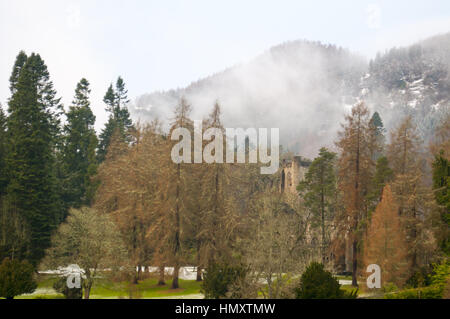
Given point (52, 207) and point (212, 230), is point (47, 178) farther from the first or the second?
point (212, 230)

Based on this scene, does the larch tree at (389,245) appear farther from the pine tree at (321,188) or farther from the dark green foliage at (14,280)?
the dark green foliage at (14,280)

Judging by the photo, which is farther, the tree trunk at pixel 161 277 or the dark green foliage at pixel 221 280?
the tree trunk at pixel 161 277

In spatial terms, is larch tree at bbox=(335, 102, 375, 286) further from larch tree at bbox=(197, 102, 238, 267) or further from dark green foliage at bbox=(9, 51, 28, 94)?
dark green foliage at bbox=(9, 51, 28, 94)

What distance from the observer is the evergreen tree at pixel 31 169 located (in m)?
38.1

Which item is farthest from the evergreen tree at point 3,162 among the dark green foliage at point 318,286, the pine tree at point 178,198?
the dark green foliage at point 318,286

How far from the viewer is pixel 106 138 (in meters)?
56.0

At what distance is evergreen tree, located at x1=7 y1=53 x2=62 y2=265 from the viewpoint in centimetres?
3806

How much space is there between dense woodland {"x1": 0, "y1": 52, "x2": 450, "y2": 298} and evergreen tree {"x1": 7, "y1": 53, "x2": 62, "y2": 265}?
0.11m

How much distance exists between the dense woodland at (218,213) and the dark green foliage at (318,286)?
9.36ft

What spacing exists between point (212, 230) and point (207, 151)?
19.4ft

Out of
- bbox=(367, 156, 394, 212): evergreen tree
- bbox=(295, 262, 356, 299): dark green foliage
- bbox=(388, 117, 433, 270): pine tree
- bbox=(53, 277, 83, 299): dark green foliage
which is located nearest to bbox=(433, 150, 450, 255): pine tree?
bbox=(388, 117, 433, 270): pine tree

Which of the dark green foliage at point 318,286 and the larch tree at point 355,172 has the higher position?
the larch tree at point 355,172

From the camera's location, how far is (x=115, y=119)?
60406mm
